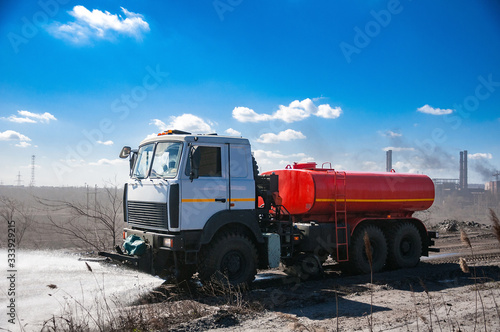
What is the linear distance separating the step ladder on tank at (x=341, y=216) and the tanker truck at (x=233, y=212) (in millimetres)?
27

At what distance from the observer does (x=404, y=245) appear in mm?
12156

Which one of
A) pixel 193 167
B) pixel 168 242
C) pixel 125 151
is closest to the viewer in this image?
pixel 168 242

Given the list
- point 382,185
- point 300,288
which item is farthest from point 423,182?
point 300,288

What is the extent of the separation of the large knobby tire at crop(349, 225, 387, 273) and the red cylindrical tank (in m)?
0.61

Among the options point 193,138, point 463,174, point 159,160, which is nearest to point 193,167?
point 193,138

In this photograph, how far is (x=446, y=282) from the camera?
31.8ft

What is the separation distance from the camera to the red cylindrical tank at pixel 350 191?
10273mm

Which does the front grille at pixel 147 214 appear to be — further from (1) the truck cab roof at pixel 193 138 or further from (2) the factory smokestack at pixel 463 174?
(2) the factory smokestack at pixel 463 174

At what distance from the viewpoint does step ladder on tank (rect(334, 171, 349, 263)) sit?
10.6 metres

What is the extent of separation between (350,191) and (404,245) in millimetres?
2929

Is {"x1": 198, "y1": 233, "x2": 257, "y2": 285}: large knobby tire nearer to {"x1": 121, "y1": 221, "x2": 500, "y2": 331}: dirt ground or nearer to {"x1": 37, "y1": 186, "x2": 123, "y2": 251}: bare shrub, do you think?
{"x1": 121, "y1": 221, "x2": 500, "y2": 331}: dirt ground

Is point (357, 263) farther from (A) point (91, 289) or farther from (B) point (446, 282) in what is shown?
(A) point (91, 289)

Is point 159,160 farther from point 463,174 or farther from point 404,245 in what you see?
point 463,174

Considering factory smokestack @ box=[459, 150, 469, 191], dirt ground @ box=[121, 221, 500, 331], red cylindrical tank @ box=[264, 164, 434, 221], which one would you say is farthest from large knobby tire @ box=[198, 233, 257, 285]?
factory smokestack @ box=[459, 150, 469, 191]
